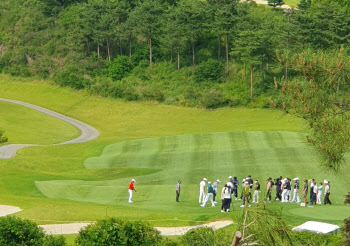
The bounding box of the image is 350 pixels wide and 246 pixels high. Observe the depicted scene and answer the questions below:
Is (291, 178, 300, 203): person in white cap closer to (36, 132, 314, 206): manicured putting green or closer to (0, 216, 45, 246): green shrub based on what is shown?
(36, 132, 314, 206): manicured putting green

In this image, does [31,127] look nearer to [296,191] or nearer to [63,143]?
[63,143]

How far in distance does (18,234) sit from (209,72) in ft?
254

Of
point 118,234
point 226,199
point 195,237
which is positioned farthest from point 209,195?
point 118,234

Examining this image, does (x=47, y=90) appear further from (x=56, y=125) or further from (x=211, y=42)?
(x=211, y=42)

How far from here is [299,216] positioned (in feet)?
104

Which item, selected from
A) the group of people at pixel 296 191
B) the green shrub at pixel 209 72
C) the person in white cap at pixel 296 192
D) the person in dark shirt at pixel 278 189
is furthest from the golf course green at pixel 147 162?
the green shrub at pixel 209 72

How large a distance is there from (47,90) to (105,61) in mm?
10862

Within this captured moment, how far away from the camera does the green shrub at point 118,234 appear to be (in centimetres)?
2067

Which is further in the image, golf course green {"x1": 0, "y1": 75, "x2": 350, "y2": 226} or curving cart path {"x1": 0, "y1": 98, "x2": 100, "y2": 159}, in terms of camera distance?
curving cart path {"x1": 0, "y1": 98, "x2": 100, "y2": 159}

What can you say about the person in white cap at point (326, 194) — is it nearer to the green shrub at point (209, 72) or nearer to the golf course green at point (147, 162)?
the golf course green at point (147, 162)

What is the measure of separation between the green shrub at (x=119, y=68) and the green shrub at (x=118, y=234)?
82.5 metres

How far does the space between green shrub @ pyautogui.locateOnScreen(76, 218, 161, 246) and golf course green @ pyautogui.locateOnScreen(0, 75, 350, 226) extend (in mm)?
5802

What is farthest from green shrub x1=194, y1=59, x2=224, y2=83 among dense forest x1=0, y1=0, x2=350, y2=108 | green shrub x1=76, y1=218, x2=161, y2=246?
green shrub x1=76, y1=218, x2=161, y2=246

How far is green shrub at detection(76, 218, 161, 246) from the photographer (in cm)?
2067
